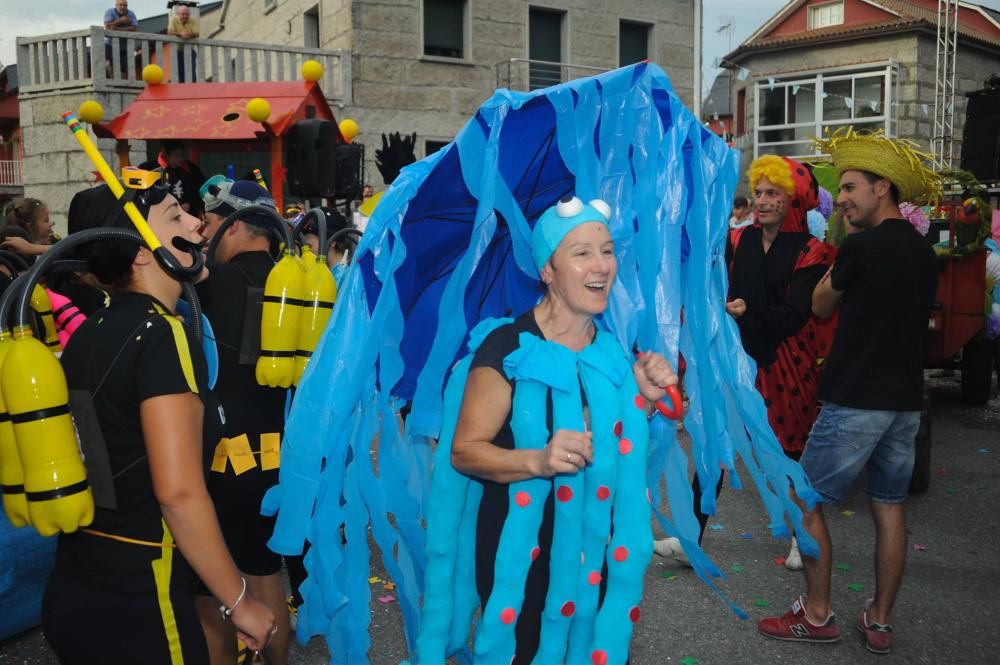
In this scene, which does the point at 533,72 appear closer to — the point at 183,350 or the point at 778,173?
the point at 778,173

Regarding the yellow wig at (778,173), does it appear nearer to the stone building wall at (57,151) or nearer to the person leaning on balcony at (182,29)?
the stone building wall at (57,151)

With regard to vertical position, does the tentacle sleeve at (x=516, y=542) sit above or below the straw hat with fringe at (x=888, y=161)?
below

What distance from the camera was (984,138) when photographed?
12328mm

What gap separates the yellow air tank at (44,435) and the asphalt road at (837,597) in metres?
2.06

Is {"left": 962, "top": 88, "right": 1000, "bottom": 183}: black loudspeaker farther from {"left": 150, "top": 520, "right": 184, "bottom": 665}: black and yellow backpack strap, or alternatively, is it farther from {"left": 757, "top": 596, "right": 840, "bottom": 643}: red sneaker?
{"left": 150, "top": 520, "right": 184, "bottom": 665}: black and yellow backpack strap

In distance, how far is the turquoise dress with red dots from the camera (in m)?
2.17

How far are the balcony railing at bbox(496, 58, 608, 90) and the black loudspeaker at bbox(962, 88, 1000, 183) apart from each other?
869 cm

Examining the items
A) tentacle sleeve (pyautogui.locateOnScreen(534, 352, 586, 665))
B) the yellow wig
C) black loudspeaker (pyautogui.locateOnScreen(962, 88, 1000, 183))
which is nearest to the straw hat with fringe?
the yellow wig

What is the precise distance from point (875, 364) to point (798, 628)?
122 centimetres

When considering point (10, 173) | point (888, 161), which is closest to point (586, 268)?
point (888, 161)

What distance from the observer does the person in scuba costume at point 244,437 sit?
2.99 metres

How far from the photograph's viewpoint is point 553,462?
6.42 ft

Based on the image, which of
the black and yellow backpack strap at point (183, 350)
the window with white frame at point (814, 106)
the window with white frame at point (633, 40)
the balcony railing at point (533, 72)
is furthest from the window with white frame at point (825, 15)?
the black and yellow backpack strap at point (183, 350)

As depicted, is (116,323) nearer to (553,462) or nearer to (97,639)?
(97,639)
